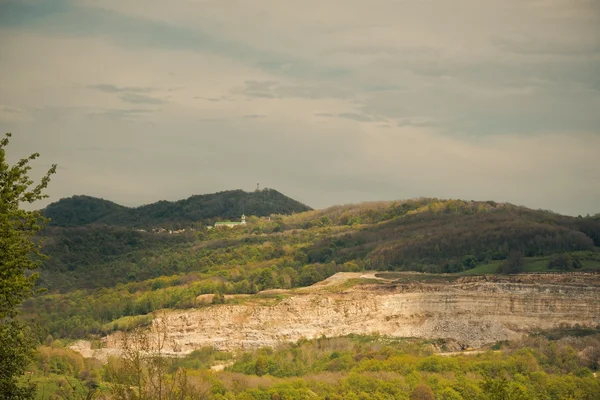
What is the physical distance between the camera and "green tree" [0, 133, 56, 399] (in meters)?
31.5

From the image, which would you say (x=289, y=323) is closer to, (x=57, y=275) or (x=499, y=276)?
(x=499, y=276)

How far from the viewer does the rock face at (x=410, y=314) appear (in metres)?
101

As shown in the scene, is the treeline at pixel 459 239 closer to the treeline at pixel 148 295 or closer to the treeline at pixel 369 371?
the treeline at pixel 148 295

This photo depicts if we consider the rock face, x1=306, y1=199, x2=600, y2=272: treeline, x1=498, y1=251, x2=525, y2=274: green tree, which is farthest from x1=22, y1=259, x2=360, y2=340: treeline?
x1=498, y1=251, x2=525, y2=274: green tree

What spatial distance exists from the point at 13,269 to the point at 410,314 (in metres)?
77.3

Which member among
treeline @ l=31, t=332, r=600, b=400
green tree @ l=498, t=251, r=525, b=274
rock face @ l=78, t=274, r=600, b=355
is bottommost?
treeline @ l=31, t=332, r=600, b=400

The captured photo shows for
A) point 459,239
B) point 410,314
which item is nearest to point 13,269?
point 410,314

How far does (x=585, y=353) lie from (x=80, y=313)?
4933 cm

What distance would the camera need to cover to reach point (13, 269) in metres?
32.0

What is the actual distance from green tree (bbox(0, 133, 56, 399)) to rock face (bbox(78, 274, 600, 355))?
6662cm

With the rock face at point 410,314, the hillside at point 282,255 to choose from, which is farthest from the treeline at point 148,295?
the rock face at point 410,314

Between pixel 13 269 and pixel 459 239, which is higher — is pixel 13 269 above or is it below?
below

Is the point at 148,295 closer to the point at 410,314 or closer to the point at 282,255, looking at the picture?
the point at 410,314

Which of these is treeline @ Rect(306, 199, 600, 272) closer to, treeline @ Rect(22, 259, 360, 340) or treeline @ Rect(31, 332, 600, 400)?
treeline @ Rect(22, 259, 360, 340)
